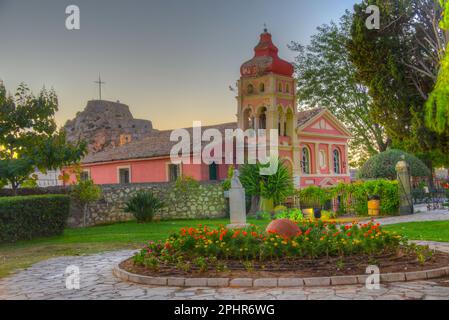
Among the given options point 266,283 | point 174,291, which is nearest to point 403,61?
point 266,283

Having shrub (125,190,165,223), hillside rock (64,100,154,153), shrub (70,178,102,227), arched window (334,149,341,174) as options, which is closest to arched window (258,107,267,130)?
arched window (334,149,341,174)

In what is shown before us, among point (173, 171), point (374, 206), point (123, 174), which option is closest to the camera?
point (374, 206)

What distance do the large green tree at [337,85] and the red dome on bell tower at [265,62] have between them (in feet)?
33.5

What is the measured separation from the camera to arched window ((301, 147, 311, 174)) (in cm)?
3269

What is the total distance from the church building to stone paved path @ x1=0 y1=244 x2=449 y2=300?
20.4 meters

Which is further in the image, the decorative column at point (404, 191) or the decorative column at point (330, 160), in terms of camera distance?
the decorative column at point (330, 160)

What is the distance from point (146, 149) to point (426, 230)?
2187 centimetres

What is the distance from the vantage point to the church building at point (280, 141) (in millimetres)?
29281

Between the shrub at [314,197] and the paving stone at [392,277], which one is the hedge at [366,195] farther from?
the paving stone at [392,277]

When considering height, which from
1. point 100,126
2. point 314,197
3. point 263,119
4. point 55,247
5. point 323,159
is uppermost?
point 100,126

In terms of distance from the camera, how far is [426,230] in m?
13.9

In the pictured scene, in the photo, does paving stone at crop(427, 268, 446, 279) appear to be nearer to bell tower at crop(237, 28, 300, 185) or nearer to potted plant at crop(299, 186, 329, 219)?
potted plant at crop(299, 186, 329, 219)

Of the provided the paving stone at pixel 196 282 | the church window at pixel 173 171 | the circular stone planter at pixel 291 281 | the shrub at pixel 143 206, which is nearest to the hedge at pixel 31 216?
the shrub at pixel 143 206

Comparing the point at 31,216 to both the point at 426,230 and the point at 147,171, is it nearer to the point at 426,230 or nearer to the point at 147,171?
the point at 426,230
